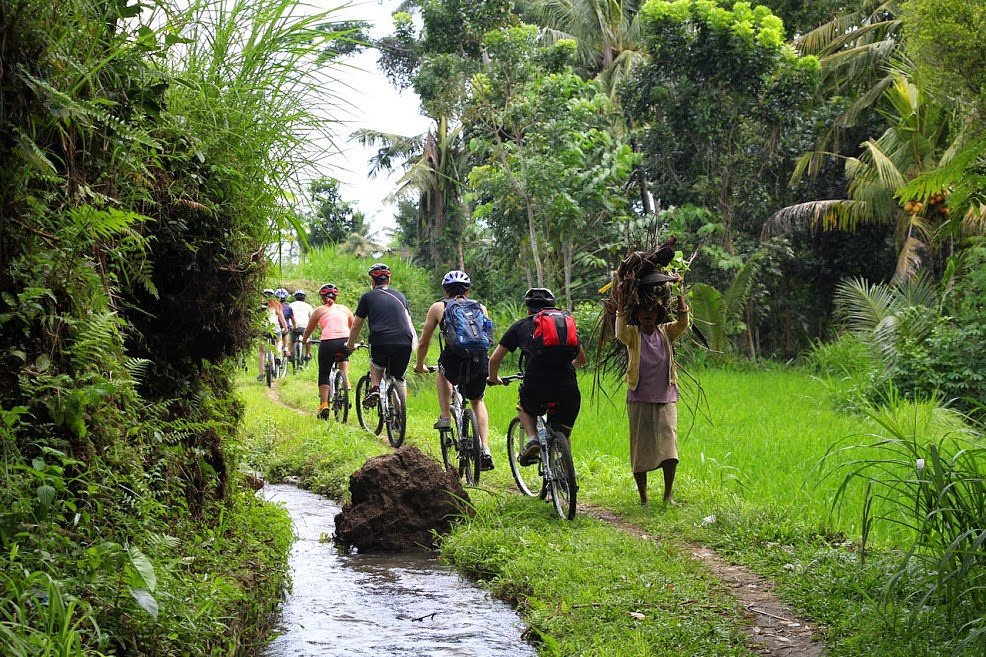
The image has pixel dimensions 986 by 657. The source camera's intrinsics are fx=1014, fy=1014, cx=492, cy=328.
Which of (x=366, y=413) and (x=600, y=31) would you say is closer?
(x=366, y=413)

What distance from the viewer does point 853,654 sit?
4.93 meters

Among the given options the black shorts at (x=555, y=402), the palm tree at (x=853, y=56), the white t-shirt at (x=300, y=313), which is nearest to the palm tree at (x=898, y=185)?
the palm tree at (x=853, y=56)

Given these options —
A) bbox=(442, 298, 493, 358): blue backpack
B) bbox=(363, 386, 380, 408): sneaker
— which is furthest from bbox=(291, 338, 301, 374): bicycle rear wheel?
bbox=(442, 298, 493, 358): blue backpack

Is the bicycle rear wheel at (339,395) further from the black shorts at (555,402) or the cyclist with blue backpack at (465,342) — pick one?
the black shorts at (555,402)

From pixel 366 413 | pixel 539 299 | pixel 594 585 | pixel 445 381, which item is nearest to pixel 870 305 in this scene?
pixel 366 413

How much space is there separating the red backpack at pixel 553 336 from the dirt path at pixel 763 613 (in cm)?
153

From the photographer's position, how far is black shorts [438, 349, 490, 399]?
372 inches

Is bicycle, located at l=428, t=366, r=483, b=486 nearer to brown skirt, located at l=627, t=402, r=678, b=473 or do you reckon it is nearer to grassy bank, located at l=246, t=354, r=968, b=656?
grassy bank, located at l=246, t=354, r=968, b=656

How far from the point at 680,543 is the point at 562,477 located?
1095 millimetres

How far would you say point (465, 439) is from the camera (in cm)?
971

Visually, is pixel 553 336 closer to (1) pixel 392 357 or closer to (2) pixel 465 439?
(2) pixel 465 439

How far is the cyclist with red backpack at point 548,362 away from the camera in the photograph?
8.05 m

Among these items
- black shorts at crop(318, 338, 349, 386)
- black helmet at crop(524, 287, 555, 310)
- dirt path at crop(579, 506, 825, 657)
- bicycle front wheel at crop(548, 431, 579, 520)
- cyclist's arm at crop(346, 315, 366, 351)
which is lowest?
dirt path at crop(579, 506, 825, 657)

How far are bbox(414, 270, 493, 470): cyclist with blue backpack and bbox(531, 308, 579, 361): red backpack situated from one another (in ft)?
4.06
